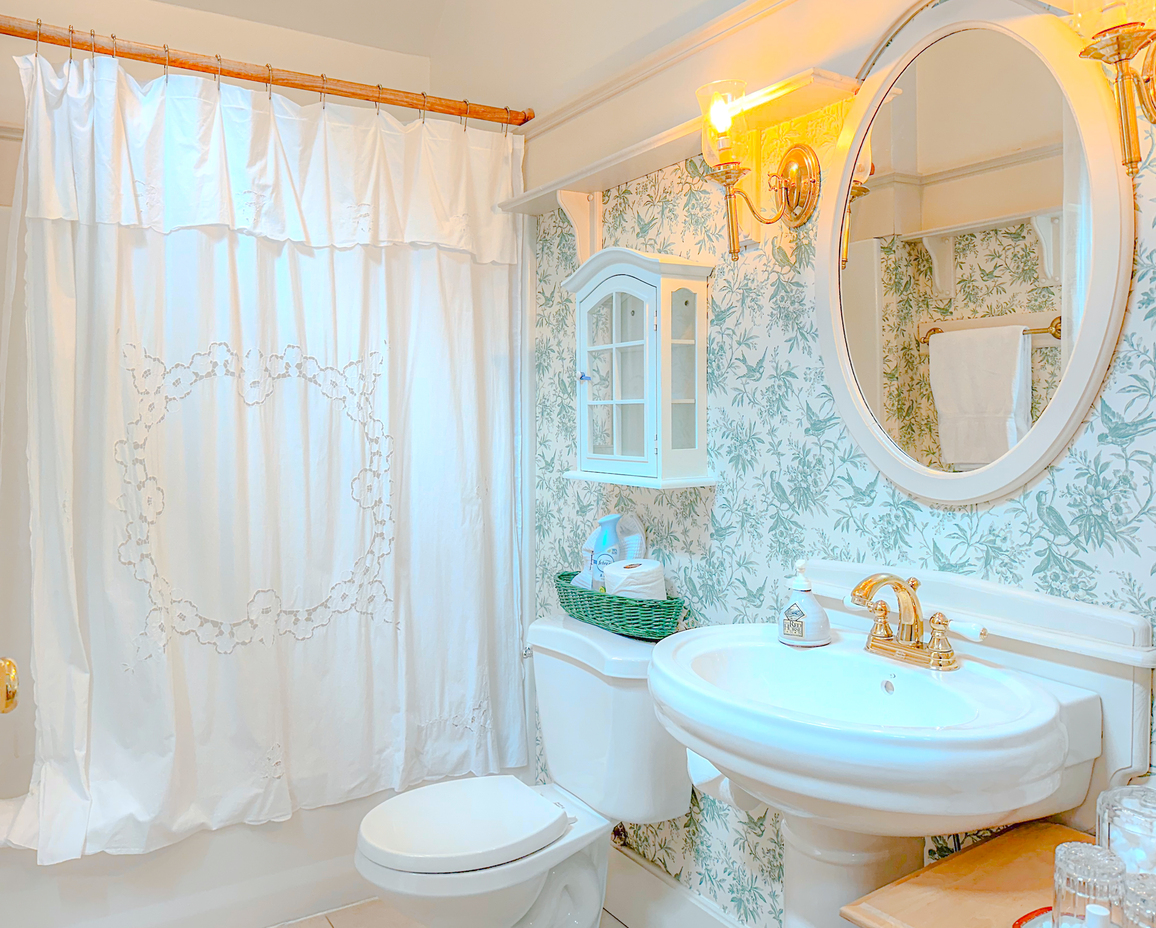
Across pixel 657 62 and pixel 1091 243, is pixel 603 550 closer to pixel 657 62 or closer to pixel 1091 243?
pixel 657 62

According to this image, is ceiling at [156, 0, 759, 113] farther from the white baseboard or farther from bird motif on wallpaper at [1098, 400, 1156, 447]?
the white baseboard

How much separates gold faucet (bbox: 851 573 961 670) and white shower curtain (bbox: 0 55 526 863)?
1274 mm

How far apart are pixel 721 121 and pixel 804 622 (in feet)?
2.89

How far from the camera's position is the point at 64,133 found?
1.95m

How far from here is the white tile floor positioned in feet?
7.39

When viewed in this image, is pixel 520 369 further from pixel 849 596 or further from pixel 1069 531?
pixel 1069 531

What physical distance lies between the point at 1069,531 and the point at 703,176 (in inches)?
41.5

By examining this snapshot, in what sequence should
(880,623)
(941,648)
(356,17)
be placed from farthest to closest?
(356,17)
(880,623)
(941,648)

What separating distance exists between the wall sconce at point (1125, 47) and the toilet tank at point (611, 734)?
1215 millimetres

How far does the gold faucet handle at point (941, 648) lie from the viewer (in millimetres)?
1295

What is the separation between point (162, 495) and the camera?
6.77 ft

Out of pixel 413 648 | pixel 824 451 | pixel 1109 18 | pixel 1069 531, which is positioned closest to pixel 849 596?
pixel 824 451

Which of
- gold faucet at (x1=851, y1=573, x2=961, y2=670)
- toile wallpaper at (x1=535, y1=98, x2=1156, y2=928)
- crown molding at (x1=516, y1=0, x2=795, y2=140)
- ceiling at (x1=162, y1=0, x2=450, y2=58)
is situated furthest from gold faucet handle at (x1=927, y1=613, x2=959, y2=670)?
ceiling at (x1=162, y1=0, x2=450, y2=58)

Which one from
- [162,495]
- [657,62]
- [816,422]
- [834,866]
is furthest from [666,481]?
[162,495]
